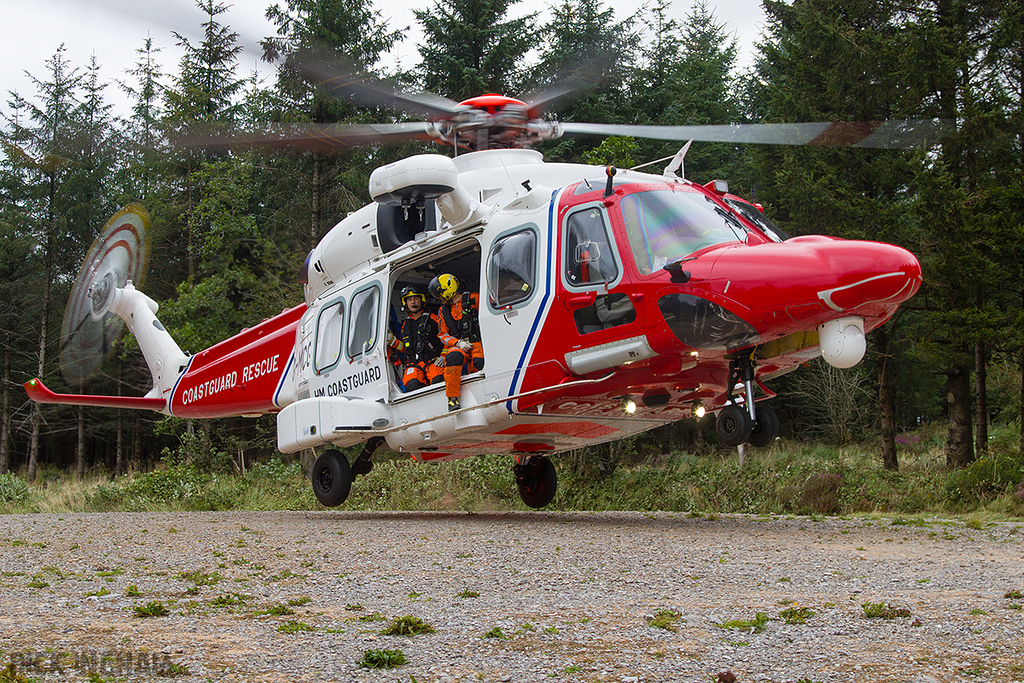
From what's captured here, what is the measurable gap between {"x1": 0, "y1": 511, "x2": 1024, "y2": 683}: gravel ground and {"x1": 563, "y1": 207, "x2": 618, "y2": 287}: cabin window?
97.0 inches

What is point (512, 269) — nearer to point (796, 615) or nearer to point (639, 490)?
point (796, 615)

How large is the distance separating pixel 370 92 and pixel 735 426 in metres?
5.15

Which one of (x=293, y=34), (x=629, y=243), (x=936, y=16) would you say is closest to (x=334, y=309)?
(x=629, y=243)

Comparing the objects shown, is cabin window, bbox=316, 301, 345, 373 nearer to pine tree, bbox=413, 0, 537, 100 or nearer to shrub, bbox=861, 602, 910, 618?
shrub, bbox=861, 602, 910, 618

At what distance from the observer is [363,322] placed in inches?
441

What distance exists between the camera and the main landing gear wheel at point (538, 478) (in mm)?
12328

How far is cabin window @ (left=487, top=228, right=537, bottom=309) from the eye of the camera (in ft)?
30.0

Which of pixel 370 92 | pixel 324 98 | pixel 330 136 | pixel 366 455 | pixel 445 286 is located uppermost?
pixel 324 98

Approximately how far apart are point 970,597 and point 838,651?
1985 mm

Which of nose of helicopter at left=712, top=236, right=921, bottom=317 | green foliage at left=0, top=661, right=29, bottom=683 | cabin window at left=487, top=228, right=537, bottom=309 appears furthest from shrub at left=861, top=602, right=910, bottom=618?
cabin window at left=487, top=228, right=537, bottom=309

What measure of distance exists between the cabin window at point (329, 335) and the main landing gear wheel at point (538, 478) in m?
2.97

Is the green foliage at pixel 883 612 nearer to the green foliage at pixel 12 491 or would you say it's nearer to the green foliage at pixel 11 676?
the green foliage at pixel 11 676

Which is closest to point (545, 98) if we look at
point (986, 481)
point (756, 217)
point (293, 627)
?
point (756, 217)

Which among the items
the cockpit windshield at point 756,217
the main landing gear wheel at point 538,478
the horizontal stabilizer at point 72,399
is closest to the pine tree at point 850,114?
the main landing gear wheel at point 538,478
